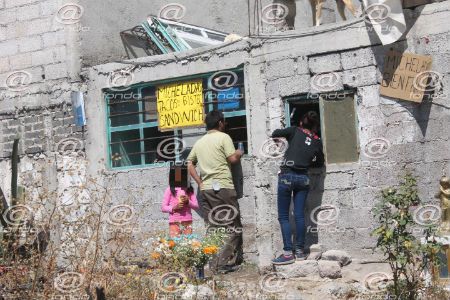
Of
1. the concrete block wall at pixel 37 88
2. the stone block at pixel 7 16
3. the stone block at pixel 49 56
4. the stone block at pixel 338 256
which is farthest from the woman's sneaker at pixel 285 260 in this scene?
the stone block at pixel 7 16

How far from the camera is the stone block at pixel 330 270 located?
7.98 metres

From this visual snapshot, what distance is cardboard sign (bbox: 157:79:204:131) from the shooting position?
32.0ft

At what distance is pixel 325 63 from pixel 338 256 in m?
2.11

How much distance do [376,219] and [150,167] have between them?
9.64 ft

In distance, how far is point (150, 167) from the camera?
9883 mm

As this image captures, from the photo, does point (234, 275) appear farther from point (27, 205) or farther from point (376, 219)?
point (27, 205)

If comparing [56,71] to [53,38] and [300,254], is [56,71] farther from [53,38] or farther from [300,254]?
[300,254]

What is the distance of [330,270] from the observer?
7.98 meters

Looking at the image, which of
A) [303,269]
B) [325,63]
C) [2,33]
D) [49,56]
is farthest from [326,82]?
[2,33]

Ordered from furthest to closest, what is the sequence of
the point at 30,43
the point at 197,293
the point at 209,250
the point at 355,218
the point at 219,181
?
the point at 30,43, the point at 219,181, the point at 355,218, the point at 209,250, the point at 197,293

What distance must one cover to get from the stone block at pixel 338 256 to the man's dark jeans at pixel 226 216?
105 cm

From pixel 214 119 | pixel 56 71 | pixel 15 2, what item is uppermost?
pixel 15 2

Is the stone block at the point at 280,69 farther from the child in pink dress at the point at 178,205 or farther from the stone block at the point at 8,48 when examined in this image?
the stone block at the point at 8,48

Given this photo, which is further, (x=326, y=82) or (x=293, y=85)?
(x=293, y=85)
